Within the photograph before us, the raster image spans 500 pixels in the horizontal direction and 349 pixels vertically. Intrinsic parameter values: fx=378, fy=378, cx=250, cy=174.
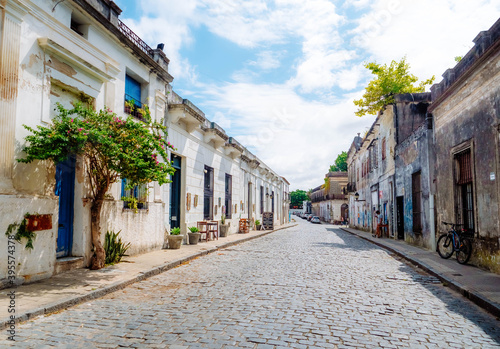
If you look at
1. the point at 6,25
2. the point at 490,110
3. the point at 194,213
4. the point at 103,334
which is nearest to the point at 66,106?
the point at 6,25

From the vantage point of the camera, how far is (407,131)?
1762 centimetres

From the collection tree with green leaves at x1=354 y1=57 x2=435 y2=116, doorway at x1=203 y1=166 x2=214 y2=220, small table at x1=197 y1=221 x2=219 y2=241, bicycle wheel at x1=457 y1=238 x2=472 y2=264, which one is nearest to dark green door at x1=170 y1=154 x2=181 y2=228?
small table at x1=197 y1=221 x2=219 y2=241

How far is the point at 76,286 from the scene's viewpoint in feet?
20.2

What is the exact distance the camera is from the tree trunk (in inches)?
307

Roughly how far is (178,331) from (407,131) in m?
16.1

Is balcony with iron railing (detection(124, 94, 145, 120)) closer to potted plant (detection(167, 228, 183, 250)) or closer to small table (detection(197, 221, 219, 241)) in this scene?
potted plant (detection(167, 228, 183, 250))

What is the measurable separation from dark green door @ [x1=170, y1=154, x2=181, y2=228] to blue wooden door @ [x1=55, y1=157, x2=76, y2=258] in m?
5.61

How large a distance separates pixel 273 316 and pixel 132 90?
26.3ft

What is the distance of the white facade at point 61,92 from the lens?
619 centimetres

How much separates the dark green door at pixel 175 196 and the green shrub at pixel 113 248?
4612 mm

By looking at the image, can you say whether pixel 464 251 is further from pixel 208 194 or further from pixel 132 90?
pixel 208 194

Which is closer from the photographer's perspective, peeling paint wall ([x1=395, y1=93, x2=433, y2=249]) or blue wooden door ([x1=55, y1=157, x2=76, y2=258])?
blue wooden door ([x1=55, y1=157, x2=76, y2=258])

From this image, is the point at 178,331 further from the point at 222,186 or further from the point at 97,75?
the point at 222,186

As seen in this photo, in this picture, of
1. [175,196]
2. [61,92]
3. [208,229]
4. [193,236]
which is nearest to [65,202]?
[61,92]
